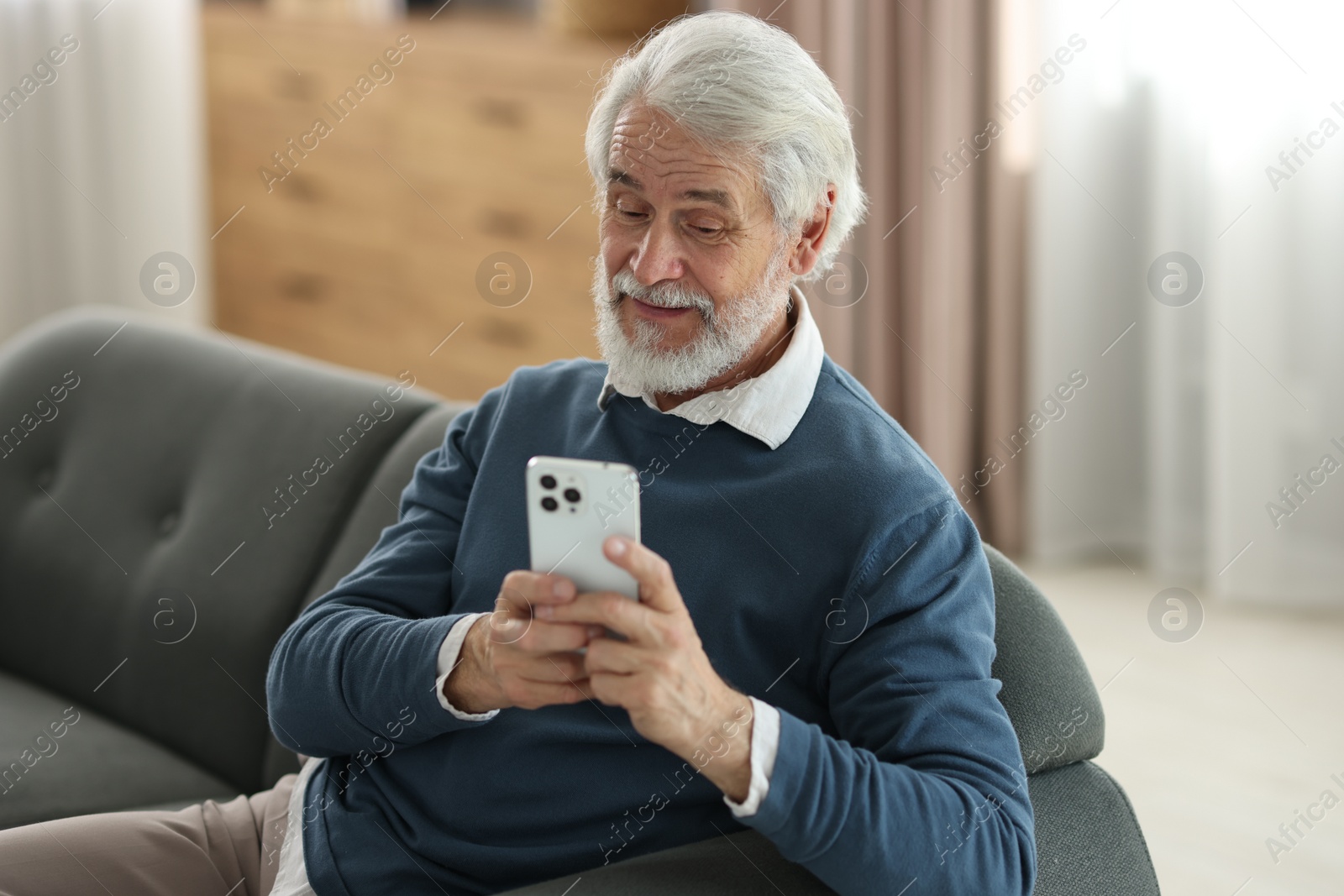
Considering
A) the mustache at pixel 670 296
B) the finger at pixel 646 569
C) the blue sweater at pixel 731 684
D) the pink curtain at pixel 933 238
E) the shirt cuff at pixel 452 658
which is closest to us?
the finger at pixel 646 569

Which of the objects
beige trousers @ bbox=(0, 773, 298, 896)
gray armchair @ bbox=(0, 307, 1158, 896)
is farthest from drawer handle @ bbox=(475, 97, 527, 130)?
beige trousers @ bbox=(0, 773, 298, 896)

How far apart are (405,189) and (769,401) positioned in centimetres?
267

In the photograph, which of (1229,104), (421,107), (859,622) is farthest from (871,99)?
(859,622)

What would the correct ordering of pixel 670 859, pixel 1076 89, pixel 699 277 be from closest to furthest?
pixel 670 859, pixel 699 277, pixel 1076 89

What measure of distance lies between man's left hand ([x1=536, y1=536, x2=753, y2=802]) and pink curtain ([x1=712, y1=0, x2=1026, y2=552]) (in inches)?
87.1

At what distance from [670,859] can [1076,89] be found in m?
2.46

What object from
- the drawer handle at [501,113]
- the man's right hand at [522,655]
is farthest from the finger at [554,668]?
the drawer handle at [501,113]

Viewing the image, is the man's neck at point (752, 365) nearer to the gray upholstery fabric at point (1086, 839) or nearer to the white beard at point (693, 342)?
the white beard at point (693, 342)

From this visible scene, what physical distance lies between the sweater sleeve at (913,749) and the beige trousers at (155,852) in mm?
614

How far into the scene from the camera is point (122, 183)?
4176 mm

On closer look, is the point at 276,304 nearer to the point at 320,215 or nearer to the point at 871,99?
the point at 320,215

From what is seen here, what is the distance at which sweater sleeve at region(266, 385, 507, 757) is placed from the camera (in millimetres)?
1174

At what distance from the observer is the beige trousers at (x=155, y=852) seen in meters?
1.27

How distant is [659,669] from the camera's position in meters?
0.95
